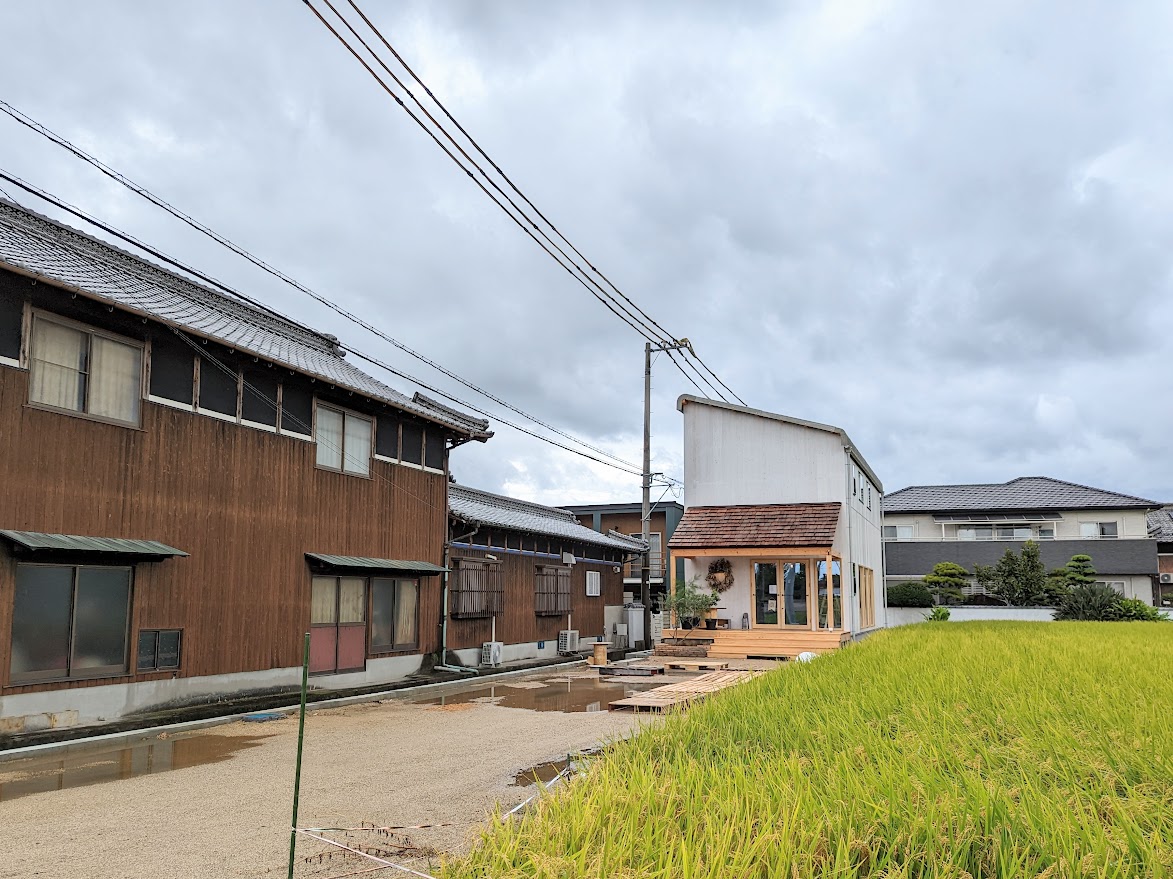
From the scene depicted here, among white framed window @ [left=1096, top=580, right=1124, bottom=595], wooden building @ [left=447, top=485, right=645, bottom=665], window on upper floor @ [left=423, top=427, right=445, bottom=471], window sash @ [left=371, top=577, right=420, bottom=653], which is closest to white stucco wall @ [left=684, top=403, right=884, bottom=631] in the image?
wooden building @ [left=447, top=485, right=645, bottom=665]

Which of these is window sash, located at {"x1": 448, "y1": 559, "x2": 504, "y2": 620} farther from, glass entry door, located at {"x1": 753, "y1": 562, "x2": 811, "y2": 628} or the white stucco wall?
glass entry door, located at {"x1": 753, "y1": 562, "x2": 811, "y2": 628}

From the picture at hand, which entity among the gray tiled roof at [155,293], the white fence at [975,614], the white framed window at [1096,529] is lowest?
the white fence at [975,614]

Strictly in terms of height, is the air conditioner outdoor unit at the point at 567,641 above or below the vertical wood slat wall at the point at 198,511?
below

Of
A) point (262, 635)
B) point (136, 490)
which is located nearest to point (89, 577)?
point (136, 490)

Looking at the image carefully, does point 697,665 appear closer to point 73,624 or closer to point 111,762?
point 73,624

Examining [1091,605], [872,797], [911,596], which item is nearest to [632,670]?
[872,797]

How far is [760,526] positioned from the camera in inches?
866

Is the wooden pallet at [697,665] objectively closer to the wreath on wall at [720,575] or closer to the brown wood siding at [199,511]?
the wreath on wall at [720,575]

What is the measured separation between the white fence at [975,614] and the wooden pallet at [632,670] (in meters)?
16.0

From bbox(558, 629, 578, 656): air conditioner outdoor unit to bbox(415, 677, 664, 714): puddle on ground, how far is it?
274 inches

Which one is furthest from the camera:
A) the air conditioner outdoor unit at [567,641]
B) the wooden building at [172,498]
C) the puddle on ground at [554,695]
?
the air conditioner outdoor unit at [567,641]

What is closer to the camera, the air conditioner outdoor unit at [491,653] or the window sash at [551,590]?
the air conditioner outdoor unit at [491,653]

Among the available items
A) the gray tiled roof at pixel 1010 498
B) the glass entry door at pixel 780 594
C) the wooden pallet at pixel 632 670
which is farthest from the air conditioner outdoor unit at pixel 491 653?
the gray tiled roof at pixel 1010 498

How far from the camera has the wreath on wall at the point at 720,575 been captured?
22.3 metres
